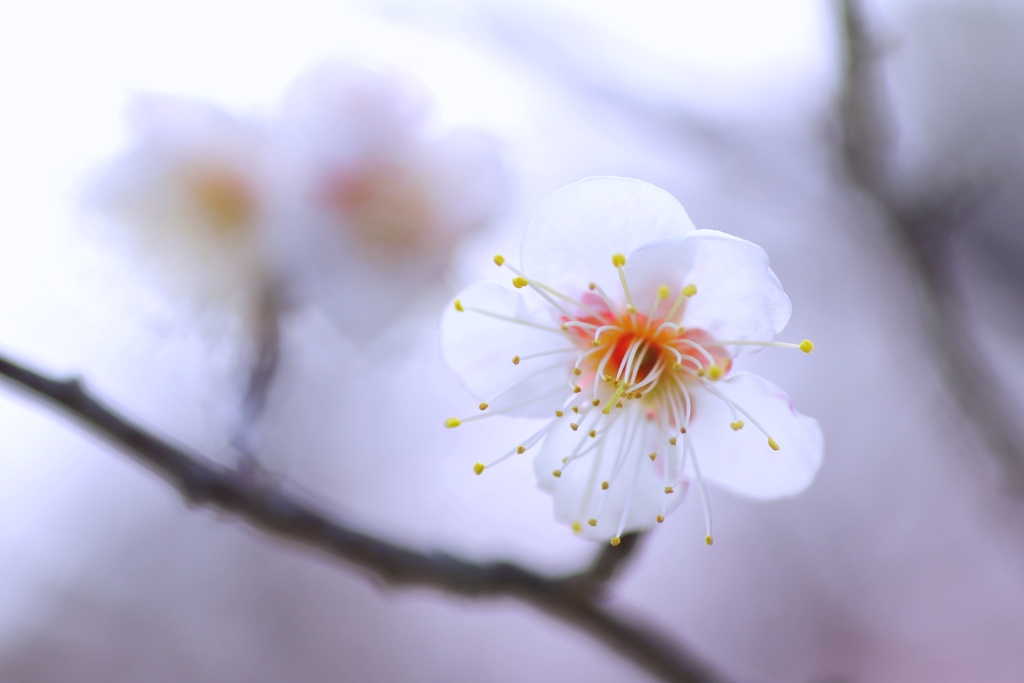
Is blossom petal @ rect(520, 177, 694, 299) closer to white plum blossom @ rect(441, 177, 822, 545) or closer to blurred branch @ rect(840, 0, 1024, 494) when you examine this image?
white plum blossom @ rect(441, 177, 822, 545)

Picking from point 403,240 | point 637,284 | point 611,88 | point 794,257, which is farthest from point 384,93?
point 794,257

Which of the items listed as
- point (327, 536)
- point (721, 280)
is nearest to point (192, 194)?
point (327, 536)

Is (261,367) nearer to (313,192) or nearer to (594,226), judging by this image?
(313,192)

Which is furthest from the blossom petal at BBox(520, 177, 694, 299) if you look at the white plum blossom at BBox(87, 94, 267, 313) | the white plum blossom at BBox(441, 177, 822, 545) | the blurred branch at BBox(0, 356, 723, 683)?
the white plum blossom at BBox(87, 94, 267, 313)

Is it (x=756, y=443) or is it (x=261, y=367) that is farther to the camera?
(x=261, y=367)

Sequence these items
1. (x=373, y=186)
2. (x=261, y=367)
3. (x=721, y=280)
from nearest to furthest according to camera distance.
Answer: (x=721, y=280) < (x=261, y=367) < (x=373, y=186)

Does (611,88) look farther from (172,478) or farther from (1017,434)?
(172,478)
